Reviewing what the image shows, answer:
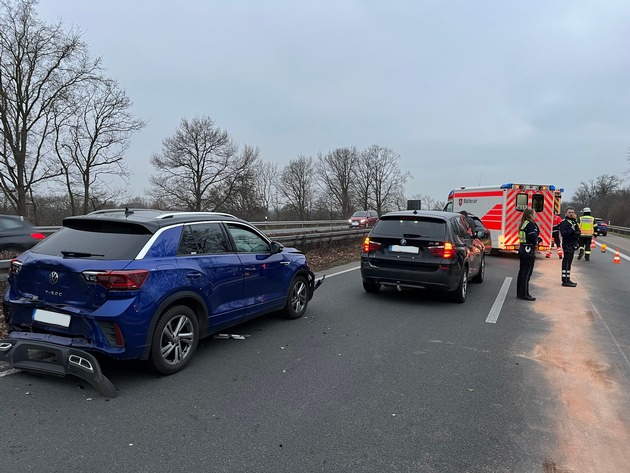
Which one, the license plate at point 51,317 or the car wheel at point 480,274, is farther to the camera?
A: the car wheel at point 480,274

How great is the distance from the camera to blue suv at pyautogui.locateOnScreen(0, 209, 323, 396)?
11.7ft

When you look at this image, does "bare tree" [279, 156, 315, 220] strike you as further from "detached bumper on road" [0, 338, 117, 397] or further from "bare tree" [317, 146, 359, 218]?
"detached bumper on road" [0, 338, 117, 397]

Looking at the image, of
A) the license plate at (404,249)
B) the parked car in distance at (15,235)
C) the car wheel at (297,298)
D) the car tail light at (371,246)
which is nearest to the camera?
the car wheel at (297,298)

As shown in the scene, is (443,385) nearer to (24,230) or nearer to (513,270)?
A: (513,270)

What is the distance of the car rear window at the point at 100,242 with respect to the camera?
3.82m

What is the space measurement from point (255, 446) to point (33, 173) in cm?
3065

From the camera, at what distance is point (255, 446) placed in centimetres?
290

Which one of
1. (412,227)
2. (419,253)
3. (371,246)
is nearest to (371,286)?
(371,246)

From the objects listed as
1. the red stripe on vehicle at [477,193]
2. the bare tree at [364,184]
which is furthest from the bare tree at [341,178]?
the red stripe on vehicle at [477,193]

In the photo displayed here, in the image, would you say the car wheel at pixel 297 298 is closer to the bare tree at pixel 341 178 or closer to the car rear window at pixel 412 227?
the car rear window at pixel 412 227

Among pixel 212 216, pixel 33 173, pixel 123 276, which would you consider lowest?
pixel 123 276

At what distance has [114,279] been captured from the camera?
3.58 meters

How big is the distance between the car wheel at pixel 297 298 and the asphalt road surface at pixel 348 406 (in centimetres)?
24

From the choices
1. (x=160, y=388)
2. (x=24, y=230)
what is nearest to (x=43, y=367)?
(x=160, y=388)
